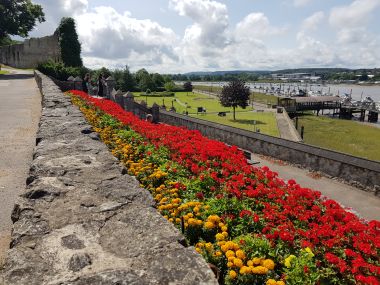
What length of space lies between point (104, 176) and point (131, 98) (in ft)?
65.9

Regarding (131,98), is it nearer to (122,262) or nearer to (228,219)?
(228,219)

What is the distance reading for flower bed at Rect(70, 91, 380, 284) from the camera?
384cm

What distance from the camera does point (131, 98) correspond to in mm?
23828

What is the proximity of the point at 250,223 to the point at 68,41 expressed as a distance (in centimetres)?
5369

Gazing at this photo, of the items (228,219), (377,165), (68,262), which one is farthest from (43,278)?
(377,165)

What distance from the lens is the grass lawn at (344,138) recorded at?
33.1 m

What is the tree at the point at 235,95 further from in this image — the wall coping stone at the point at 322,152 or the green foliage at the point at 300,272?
the green foliage at the point at 300,272

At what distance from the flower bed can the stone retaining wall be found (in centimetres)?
105

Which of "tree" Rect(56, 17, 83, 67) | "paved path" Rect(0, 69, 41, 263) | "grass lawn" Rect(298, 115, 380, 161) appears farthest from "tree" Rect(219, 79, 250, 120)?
"paved path" Rect(0, 69, 41, 263)

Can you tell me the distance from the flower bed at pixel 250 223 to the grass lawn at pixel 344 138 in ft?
87.5

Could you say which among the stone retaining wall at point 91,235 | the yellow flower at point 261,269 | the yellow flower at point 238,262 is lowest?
the yellow flower at point 261,269

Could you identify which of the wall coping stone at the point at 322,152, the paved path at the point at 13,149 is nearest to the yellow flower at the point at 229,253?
the paved path at the point at 13,149

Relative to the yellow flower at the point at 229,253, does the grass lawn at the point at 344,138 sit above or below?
below

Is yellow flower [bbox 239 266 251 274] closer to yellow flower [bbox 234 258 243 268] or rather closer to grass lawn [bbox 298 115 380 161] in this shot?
yellow flower [bbox 234 258 243 268]
